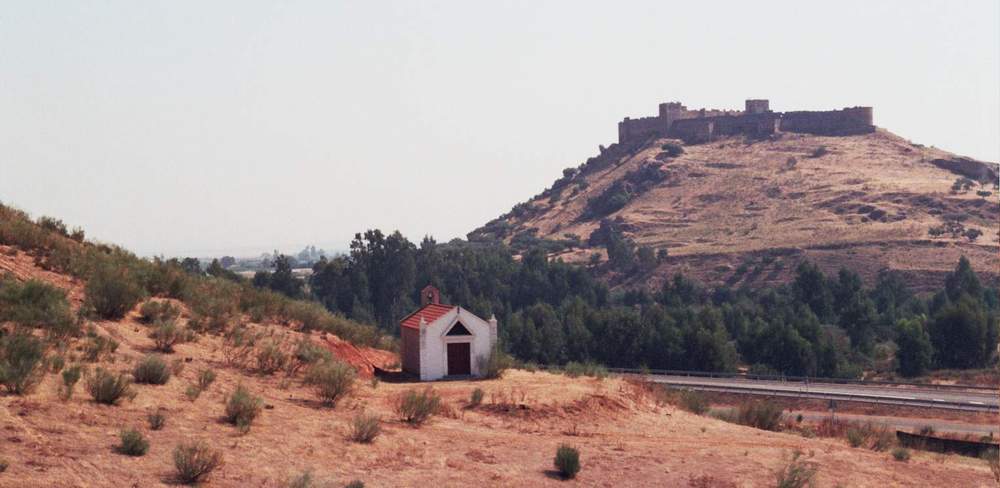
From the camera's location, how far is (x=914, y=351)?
65.5 m

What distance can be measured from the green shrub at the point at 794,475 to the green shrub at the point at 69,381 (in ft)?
44.1

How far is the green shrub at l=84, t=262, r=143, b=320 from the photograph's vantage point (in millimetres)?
26422

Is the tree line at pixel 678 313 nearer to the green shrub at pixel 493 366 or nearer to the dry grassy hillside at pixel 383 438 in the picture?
the green shrub at pixel 493 366

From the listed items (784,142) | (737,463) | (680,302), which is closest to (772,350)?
(680,302)

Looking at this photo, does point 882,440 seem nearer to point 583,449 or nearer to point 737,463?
point 737,463

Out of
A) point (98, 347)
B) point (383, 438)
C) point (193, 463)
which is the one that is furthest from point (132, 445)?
point (98, 347)

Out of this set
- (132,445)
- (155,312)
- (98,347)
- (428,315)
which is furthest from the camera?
(428,315)

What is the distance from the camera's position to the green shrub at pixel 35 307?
22406 mm

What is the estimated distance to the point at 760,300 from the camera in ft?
294

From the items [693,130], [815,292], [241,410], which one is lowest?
[241,410]

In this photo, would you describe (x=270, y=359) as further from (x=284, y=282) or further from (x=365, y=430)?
(x=284, y=282)

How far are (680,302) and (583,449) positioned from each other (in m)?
65.9

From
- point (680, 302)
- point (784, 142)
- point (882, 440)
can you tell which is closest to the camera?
point (882, 440)

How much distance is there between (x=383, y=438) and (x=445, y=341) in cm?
1288
